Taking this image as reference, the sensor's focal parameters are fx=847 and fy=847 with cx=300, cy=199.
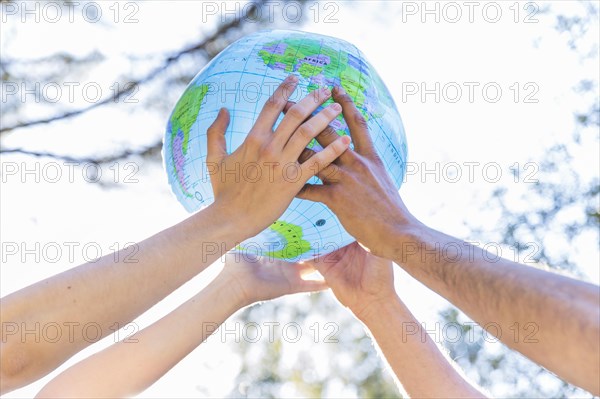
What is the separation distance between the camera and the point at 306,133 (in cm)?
251

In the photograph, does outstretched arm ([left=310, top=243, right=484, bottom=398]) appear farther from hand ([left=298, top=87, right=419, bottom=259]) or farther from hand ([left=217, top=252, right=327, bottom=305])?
hand ([left=298, top=87, right=419, bottom=259])

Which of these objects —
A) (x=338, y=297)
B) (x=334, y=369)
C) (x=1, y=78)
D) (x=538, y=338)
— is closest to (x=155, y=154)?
A: (x=1, y=78)

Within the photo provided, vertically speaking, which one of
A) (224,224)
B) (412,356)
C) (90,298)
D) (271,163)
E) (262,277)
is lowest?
(412,356)

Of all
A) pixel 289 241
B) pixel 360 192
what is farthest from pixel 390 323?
pixel 360 192

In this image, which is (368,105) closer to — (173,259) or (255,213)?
(255,213)

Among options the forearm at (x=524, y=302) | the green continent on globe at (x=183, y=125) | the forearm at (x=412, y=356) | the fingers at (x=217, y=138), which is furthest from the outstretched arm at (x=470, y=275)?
the forearm at (x=412, y=356)

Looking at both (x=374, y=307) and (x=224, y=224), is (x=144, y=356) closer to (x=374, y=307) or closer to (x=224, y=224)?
(x=224, y=224)

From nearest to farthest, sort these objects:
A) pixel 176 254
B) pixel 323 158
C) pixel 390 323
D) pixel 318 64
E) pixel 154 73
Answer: pixel 176 254 → pixel 323 158 → pixel 318 64 → pixel 390 323 → pixel 154 73

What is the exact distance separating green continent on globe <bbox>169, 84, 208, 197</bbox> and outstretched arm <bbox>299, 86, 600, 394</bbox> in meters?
0.44

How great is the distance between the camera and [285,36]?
2832mm

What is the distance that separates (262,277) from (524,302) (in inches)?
57.1

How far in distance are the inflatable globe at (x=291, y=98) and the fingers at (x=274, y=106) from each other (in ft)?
0.14

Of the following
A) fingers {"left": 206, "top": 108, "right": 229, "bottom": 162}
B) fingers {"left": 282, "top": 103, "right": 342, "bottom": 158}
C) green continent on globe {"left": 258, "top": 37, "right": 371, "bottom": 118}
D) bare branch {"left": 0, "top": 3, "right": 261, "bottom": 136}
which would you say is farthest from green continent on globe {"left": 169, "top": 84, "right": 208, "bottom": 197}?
bare branch {"left": 0, "top": 3, "right": 261, "bottom": 136}

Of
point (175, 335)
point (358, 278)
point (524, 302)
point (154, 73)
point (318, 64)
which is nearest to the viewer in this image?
point (524, 302)
